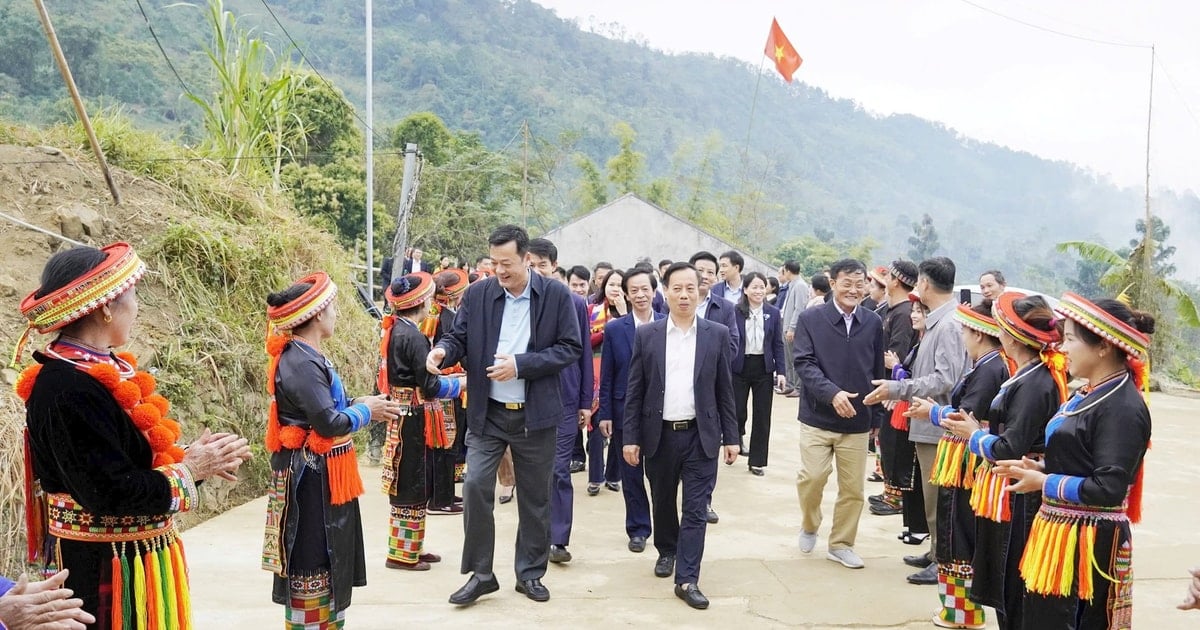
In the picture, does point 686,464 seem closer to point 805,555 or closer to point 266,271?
point 805,555

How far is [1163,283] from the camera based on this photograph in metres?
16.5

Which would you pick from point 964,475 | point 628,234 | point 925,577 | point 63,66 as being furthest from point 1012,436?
point 628,234

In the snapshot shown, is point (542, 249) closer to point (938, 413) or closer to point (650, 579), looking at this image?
point (650, 579)

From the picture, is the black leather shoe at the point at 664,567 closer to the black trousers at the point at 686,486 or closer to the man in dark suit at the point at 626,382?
the black trousers at the point at 686,486

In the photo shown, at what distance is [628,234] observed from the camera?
27.4 metres

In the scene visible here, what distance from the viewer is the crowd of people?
2.93m

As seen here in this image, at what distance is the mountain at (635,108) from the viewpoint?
123 ft

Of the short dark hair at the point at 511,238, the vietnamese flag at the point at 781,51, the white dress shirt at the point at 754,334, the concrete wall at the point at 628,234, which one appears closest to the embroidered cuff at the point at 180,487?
the short dark hair at the point at 511,238

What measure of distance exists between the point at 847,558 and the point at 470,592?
241 cm

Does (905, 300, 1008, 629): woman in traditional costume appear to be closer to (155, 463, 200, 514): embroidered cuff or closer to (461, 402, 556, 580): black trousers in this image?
(461, 402, 556, 580): black trousers

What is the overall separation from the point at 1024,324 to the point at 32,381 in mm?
3872

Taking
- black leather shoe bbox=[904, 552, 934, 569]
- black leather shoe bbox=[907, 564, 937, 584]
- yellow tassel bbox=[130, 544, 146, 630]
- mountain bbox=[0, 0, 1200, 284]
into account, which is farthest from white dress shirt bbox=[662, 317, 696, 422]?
mountain bbox=[0, 0, 1200, 284]

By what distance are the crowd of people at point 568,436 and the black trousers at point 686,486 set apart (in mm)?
16

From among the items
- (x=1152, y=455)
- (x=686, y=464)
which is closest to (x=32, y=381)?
(x=686, y=464)
